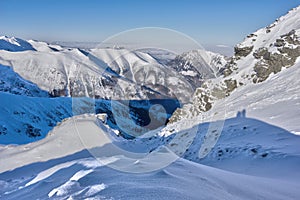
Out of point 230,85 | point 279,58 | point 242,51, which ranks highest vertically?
point 242,51

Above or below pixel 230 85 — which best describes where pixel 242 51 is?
above

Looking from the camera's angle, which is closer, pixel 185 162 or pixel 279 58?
pixel 185 162

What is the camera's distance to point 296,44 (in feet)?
105

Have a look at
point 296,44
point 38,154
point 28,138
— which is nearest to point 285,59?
point 296,44

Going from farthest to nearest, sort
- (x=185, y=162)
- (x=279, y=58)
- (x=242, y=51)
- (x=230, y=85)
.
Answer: (x=242, y=51)
(x=230, y=85)
(x=279, y=58)
(x=185, y=162)

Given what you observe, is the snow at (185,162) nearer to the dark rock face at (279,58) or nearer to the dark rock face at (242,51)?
the dark rock face at (279,58)

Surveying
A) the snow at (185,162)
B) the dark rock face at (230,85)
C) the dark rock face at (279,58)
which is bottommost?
the snow at (185,162)

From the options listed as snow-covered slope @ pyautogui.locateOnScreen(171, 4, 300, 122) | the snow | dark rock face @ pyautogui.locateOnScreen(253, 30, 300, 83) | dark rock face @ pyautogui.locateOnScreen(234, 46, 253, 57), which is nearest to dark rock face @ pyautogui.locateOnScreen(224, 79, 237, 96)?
snow-covered slope @ pyautogui.locateOnScreen(171, 4, 300, 122)

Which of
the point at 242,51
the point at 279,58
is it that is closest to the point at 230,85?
the point at 279,58

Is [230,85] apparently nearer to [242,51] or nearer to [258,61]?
[258,61]

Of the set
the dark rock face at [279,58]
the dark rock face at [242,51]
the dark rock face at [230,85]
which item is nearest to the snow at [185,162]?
the dark rock face at [230,85]

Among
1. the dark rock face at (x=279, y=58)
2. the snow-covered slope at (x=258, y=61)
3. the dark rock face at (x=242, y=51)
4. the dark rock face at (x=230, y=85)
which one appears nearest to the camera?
the dark rock face at (x=279, y=58)

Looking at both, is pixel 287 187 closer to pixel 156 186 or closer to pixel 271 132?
pixel 156 186

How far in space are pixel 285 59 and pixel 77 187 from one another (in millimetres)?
33590
